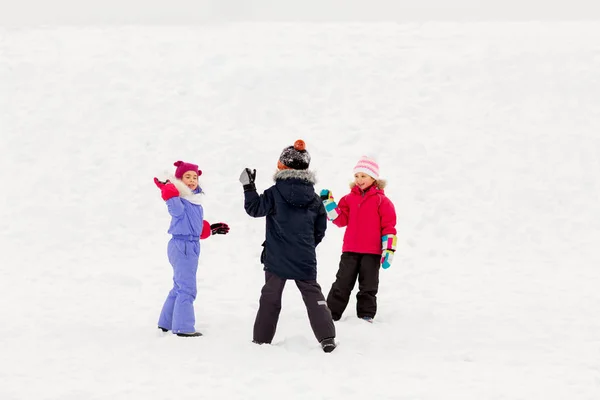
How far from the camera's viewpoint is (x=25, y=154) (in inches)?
545

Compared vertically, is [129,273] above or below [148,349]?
above

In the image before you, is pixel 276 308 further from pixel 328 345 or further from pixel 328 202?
pixel 328 202

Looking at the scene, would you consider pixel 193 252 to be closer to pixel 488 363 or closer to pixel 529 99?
pixel 488 363

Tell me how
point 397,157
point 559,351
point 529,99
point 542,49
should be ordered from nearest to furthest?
point 559,351 → point 397,157 → point 529,99 → point 542,49

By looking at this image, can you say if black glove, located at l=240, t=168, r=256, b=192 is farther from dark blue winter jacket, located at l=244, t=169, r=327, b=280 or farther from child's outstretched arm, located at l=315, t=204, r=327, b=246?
child's outstretched arm, located at l=315, t=204, r=327, b=246

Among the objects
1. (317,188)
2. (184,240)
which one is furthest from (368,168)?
(317,188)

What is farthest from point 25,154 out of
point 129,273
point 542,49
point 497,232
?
point 542,49

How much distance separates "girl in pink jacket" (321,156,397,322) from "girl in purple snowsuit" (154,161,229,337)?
5.50 ft

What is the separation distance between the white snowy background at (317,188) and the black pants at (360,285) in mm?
274

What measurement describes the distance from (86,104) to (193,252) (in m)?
9.94

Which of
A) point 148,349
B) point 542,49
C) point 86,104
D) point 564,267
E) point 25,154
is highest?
point 542,49

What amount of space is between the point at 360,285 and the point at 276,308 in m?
1.62

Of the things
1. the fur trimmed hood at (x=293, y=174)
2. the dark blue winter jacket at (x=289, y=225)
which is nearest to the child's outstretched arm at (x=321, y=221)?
the dark blue winter jacket at (x=289, y=225)

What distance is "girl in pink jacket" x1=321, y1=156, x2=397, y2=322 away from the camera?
7.63 metres
